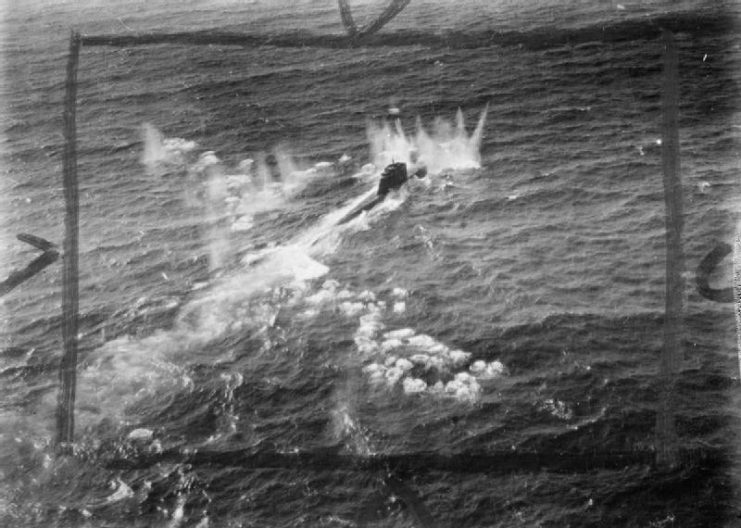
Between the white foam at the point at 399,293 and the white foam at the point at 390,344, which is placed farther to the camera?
the white foam at the point at 399,293

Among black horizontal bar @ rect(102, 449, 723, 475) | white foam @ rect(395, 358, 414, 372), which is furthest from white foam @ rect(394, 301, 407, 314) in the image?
black horizontal bar @ rect(102, 449, 723, 475)

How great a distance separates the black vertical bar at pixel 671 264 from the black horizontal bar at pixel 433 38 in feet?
4.90

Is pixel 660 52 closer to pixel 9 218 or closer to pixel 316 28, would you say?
pixel 316 28

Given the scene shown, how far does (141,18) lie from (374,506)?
28648mm

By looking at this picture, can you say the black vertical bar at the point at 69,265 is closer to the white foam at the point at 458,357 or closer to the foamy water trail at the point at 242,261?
the foamy water trail at the point at 242,261

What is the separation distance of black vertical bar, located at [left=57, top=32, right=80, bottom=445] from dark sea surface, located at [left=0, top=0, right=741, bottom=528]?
394 millimetres

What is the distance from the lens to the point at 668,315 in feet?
93.1

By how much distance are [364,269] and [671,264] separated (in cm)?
1267

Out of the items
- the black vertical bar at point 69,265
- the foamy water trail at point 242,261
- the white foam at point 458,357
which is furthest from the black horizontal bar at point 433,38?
the white foam at point 458,357

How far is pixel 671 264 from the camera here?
101 feet

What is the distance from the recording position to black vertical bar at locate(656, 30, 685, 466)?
2464 cm

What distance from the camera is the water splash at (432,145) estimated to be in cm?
3697

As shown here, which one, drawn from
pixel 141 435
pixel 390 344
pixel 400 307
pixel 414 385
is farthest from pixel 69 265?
pixel 414 385

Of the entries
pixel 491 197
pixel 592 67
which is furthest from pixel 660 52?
pixel 491 197
